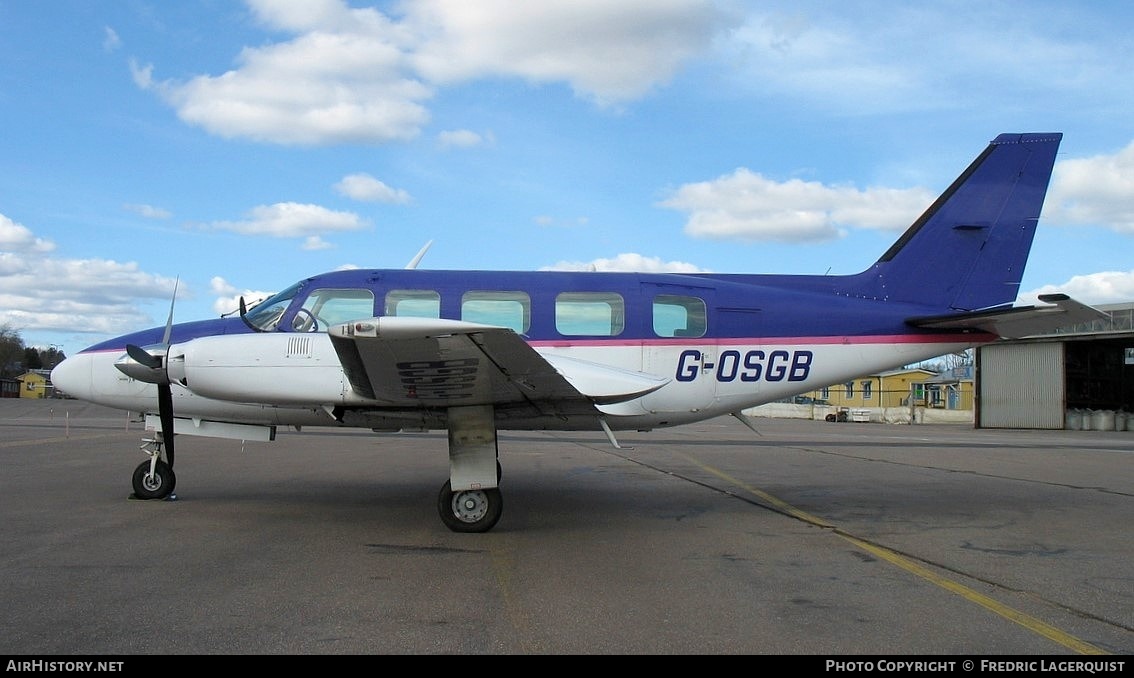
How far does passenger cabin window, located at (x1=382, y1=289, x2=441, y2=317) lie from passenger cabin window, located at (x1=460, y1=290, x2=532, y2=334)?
34cm

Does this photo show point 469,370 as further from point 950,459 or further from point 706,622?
point 950,459

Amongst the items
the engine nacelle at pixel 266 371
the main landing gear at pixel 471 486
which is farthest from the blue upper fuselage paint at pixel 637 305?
the main landing gear at pixel 471 486

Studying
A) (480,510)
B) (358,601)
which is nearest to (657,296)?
(480,510)

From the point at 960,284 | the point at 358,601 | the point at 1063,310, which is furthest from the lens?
the point at 960,284

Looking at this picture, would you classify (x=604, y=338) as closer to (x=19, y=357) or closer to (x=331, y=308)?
(x=331, y=308)

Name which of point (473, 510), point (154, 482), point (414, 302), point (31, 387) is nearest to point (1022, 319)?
point (473, 510)

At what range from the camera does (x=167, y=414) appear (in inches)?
399

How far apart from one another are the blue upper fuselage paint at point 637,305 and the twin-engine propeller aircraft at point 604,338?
2cm

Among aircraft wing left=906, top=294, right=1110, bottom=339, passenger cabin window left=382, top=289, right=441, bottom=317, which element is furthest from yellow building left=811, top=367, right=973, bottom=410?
passenger cabin window left=382, top=289, right=441, bottom=317

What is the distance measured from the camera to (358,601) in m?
5.86

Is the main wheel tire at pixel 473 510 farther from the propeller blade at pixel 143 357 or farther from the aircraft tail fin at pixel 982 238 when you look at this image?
the aircraft tail fin at pixel 982 238

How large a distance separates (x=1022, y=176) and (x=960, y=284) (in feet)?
5.63

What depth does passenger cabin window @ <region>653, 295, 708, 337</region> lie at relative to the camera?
10242mm

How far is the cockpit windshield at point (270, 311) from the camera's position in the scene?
10031mm
